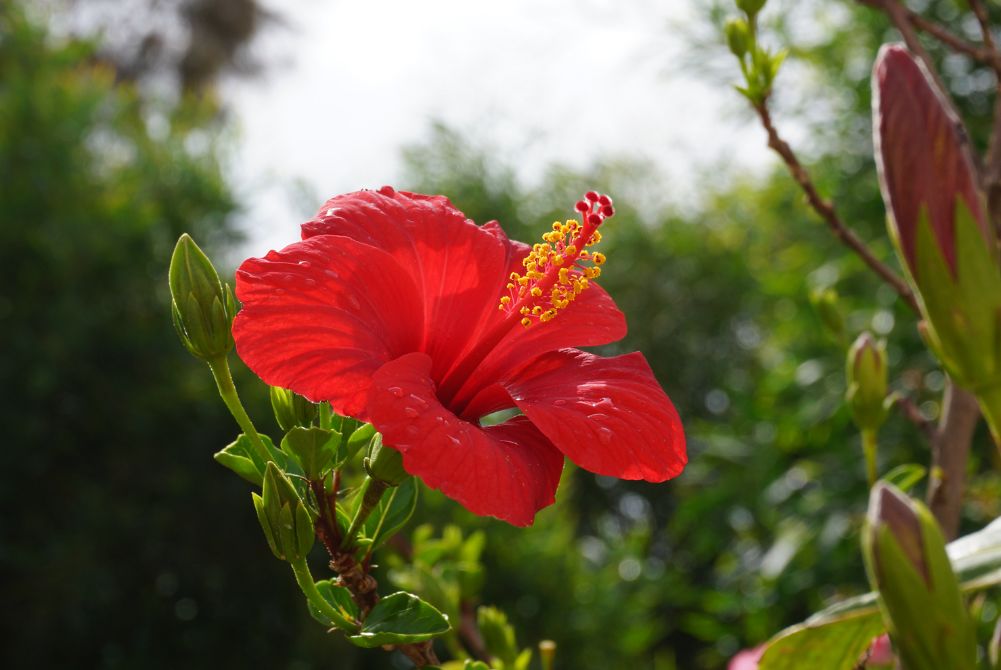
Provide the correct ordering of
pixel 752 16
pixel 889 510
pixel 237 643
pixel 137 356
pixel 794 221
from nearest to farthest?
pixel 889 510 < pixel 752 16 < pixel 237 643 < pixel 137 356 < pixel 794 221

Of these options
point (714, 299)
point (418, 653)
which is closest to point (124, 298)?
point (418, 653)

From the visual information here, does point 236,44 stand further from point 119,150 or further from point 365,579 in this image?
point 365,579

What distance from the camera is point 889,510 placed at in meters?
→ 0.42

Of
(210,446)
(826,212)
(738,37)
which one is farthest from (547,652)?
(210,446)

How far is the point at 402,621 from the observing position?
23.9 inches

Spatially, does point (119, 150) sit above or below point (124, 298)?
above

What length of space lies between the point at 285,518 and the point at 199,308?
5.9 inches

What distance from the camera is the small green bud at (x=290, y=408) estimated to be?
70 centimetres

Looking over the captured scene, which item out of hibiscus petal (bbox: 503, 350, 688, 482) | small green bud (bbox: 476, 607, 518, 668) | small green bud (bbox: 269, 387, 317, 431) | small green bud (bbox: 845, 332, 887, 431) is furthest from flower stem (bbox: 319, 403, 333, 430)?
small green bud (bbox: 845, 332, 887, 431)

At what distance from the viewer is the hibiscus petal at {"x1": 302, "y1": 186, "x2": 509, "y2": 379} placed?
29.1 inches

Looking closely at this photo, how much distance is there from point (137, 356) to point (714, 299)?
4.44 meters

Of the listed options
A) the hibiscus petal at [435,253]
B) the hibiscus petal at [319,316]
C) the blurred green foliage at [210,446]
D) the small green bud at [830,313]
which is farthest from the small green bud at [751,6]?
the blurred green foliage at [210,446]

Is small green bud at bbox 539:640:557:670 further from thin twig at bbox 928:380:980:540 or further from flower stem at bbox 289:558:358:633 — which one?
thin twig at bbox 928:380:980:540

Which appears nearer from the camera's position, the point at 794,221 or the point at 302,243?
the point at 302,243
